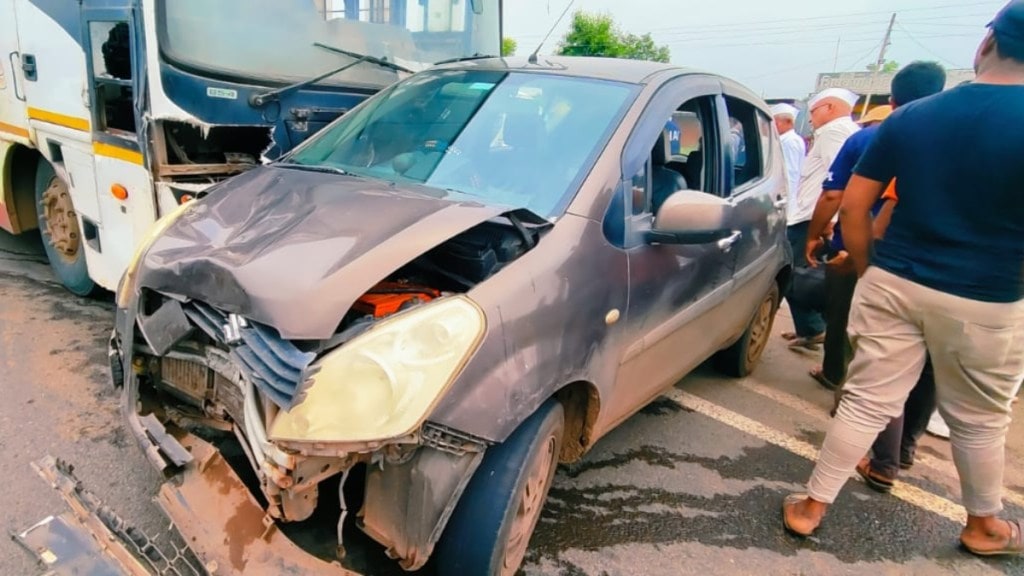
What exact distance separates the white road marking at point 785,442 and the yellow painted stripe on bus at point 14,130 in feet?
15.0

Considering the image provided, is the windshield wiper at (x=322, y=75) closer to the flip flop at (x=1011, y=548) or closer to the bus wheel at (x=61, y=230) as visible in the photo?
the bus wheel at (x=61, y=230)

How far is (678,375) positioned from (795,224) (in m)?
2.26

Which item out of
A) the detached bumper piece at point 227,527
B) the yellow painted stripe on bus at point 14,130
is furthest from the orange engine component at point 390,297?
the yellow painted stripe on bus at point 14,130

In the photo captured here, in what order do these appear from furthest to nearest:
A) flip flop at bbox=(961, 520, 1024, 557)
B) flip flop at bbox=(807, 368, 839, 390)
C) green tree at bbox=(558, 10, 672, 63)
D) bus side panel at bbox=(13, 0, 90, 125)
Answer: green tree at bbox=(558, 10, 672, 63) → flip flop at bbox=(807, 368, 839, 390) → bus side panel at bbox=(13, 0, 90, 125) → flip flop at bbox=(961, 520, 1024, 557)

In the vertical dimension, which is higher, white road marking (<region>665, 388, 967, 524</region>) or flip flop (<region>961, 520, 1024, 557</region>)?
flip flop (<region>961, 520, 1024, 557</region>)

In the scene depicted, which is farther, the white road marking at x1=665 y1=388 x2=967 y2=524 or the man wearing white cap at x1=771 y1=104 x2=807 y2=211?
the man wearing white cap at x1=771 y1=104 x2=807 y2=211

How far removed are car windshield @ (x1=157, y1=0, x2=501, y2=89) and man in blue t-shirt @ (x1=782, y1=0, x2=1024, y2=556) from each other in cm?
314

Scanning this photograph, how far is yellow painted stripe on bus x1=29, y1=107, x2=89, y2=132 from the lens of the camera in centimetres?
381

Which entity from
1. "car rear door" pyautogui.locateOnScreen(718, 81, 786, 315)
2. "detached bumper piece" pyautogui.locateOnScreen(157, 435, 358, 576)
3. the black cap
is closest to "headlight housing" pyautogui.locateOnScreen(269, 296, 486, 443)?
"detached bumper piece" pyautogui.locateOnScreen(157, 435, 358, 576)

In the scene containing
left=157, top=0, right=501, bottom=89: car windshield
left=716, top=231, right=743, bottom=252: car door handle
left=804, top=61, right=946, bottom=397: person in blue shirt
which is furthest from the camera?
left=157, top=0, right=501, bottom=89: car windshield

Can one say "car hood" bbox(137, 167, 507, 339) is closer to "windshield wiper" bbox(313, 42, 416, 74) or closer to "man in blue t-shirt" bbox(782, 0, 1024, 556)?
"man in blue t-shirt" bbox(782, 0, 1024, 556)

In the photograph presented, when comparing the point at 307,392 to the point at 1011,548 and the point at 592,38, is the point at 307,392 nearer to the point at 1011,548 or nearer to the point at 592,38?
the point at 1011,548

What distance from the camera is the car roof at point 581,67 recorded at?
286 centimetres

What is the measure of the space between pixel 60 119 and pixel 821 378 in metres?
5.10
